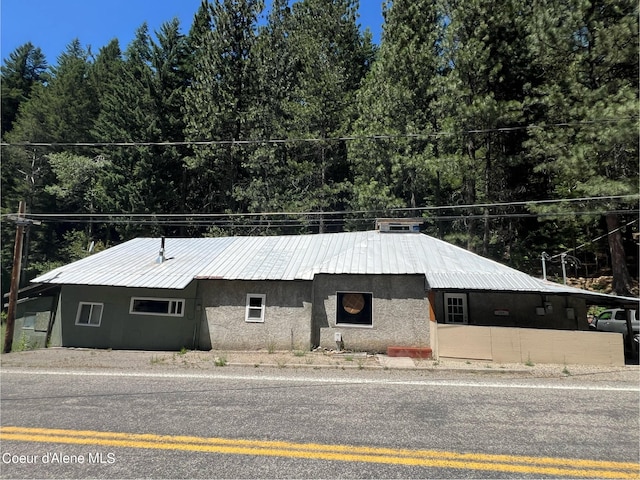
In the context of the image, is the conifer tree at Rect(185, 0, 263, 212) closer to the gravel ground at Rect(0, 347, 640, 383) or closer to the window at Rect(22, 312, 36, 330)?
the window at Rect(22, 312, 36, 330)

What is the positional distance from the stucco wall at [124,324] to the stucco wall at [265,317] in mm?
852

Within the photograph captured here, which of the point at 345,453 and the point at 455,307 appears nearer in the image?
the point at 345,453

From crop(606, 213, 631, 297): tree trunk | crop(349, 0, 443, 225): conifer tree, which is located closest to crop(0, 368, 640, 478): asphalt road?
crop(606, 213, 631, 297): tree trunk

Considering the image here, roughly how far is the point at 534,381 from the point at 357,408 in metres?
5.26

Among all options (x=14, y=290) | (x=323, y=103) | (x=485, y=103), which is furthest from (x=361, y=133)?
(x=14, y=290)

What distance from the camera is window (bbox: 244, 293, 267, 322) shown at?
1464 cm

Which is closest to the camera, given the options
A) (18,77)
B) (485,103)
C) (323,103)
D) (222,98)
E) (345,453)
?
(345,453)

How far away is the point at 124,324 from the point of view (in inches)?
604

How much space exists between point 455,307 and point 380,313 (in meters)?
3.30

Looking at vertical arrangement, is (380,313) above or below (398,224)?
below

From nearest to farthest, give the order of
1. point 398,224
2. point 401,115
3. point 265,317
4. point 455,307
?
point 265,317, point 455,307, point 398,224, point 401,115

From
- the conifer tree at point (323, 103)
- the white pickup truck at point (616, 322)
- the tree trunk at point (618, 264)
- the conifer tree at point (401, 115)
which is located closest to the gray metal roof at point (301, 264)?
the white pickup truck at point (616, 322)

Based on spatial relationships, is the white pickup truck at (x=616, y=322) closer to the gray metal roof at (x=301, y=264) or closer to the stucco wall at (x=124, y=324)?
the gray metal roof at (x=301, y=264)

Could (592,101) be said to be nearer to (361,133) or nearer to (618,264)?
(618,264)
